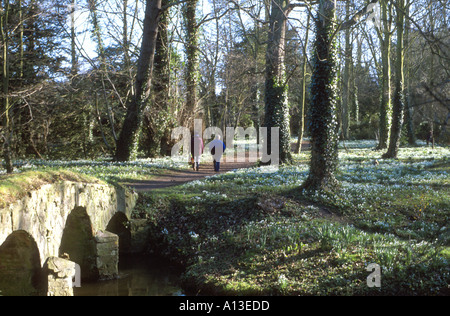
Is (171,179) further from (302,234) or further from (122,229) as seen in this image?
(302,234)

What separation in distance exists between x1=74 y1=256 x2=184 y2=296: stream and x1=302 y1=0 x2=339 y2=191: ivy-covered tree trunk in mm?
5030

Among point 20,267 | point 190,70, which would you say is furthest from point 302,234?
point 190,70

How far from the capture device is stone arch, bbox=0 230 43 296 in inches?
254

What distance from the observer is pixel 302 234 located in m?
9.34

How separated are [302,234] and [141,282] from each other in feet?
12.9

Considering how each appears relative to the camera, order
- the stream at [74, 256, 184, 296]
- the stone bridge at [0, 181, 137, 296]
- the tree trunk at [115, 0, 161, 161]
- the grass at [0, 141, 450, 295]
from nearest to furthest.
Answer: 1. the stone bridge at [0, 181, 137, 296]
2. the grass at [0, 141, 450, 295]
3. the stream at [74, 256, 184, 296]
4. the tree trunk at [115, 0, 161, 161]

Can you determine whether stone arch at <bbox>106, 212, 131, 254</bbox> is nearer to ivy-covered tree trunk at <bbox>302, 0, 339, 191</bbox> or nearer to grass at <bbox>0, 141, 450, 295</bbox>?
grass at <bbox>0, 141, 450, 295</bbox>

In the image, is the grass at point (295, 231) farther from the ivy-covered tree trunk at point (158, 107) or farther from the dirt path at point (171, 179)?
the ivy-covered tree trunk at point (158, 107)

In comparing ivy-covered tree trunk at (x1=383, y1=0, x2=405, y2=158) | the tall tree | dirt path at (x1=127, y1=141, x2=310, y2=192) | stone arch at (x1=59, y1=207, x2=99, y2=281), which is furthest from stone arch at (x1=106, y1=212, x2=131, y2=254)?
ivy-covered tree trunk at (x1=383, y1=0, x2=405, y2=158)

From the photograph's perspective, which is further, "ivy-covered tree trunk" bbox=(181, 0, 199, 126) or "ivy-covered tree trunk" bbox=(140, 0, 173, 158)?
"ivy-covered tree trunk" bbox=(181, 0, 199, 126)

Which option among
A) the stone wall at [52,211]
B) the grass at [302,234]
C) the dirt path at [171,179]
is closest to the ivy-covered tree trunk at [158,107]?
the dirt path at [171,179]

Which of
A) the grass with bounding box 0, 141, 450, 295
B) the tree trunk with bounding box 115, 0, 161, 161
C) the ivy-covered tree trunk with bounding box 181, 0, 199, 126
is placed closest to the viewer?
the grass with bounding box 0, 141, 450, 295

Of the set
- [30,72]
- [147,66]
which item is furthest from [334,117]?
[30,72]

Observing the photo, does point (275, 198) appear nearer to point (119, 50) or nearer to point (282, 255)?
point (282, 255)
